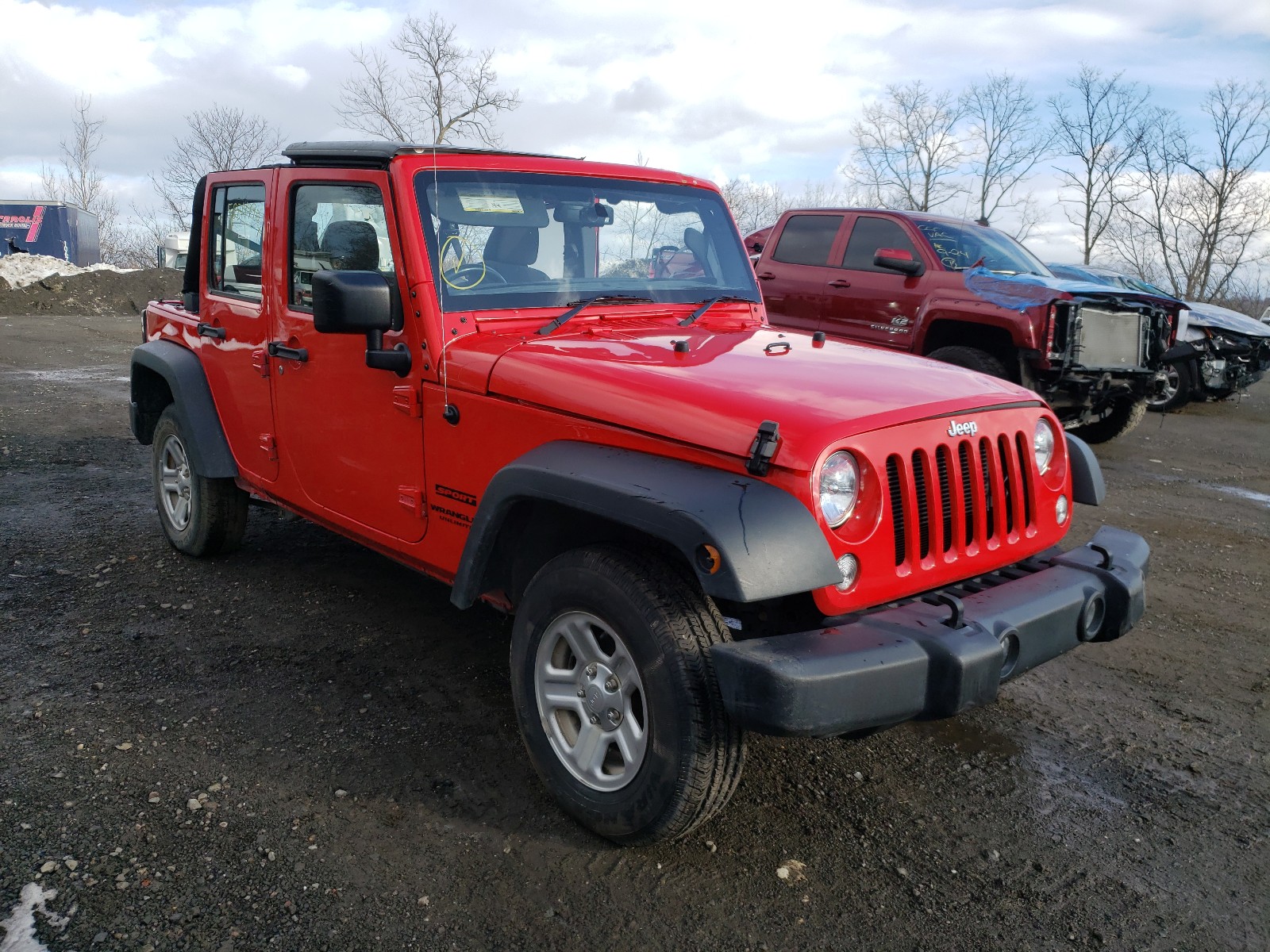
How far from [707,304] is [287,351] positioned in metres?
1.68

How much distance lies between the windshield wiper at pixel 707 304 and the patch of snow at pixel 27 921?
2617mm

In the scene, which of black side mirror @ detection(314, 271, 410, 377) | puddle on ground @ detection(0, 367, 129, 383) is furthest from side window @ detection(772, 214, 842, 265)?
puddle on ground @ detection(0, 367, 129, 383)

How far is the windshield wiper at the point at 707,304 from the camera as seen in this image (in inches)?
149

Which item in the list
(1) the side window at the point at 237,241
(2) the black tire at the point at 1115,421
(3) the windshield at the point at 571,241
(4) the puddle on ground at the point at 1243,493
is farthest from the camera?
(2) the black tire at the point at 1115,421

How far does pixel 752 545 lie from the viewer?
2.32 m

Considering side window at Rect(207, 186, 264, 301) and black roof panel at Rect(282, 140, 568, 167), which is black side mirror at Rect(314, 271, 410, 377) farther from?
side window at Rect(207, 186, 264, 301)

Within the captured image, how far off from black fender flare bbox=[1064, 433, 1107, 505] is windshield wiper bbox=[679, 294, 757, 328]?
1.38 meters

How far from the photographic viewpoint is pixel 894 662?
2.37 meters

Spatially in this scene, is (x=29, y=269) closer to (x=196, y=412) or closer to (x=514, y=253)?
(x=196, y=412)

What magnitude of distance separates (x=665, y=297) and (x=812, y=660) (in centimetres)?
196

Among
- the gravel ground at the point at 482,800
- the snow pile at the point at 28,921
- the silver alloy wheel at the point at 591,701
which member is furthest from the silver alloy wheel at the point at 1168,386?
the snow pile at the point at 28,921

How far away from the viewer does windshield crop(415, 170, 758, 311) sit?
344 centimetres

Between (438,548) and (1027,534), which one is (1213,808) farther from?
(438,548)

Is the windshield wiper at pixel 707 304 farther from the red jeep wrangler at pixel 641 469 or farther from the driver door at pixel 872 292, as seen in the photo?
the driver door at pixel 872 292
